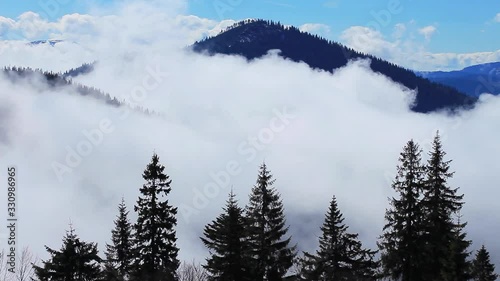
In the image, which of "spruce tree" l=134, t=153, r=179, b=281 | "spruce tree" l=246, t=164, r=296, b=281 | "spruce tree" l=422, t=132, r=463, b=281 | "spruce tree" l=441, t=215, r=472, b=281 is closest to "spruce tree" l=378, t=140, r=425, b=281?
"spruce tree" l=422, t=132, r=463, b=281

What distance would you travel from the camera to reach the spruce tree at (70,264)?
2977cm

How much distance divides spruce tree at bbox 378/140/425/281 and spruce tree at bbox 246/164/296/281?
24.8ft

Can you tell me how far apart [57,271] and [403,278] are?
23.2m

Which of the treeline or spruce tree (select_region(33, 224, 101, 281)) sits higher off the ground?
the treeline

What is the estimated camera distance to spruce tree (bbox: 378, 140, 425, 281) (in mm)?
34438

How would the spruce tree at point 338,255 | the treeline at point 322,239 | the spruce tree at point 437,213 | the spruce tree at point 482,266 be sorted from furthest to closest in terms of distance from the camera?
the spruce tree at point 482,266, the spruce tree at point 437,213, the spruce tree at point 338,255, the treeline at point 322,239

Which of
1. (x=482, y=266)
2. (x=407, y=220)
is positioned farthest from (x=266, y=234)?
(x=482, y=266)

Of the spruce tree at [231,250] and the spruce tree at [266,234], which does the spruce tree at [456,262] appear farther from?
the spruce tree at [231,250]

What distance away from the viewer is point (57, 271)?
1176 inches

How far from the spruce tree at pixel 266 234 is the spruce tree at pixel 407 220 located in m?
7.55

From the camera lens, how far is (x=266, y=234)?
33.7m

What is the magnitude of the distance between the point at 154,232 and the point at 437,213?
64.3 feet

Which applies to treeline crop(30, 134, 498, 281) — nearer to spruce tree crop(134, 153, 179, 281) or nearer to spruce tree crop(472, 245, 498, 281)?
spruce tree crop(134, 153, 179, 281)

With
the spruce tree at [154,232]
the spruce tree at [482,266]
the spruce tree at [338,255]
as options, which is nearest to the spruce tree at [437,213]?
the spruce tree at [338,255]
